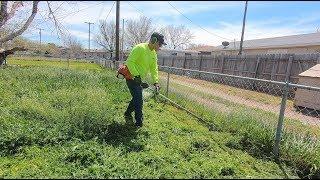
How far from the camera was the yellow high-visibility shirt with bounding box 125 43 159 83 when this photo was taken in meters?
6.07

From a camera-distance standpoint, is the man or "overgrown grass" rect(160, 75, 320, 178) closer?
"overgrown grass" rect(160, 75, 320, 178)

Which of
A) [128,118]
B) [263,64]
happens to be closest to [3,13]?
[128,118]

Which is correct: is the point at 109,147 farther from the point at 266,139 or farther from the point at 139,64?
the point at 266,139

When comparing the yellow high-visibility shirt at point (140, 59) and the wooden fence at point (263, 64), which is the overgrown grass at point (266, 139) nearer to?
the yellow high-visibility shirt at point (140, 59)

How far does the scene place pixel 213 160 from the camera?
4.54 m

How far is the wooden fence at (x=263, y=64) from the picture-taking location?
54.2 ft

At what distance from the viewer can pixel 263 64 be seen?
20.1 m

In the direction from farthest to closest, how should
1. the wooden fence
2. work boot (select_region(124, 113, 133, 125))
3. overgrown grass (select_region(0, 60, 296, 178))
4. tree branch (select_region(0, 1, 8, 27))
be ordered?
the wooden fence
work boot (select_region(124, 113, 133, 125))
tree branch (select_region(0, 1, 8, 27))
overgrown grass (select_region(0, 60, 296, 178))

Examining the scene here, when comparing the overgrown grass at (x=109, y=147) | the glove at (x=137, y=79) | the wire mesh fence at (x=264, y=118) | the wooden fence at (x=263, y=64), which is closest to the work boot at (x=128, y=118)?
the overgrown grass at (x=109, y=147)

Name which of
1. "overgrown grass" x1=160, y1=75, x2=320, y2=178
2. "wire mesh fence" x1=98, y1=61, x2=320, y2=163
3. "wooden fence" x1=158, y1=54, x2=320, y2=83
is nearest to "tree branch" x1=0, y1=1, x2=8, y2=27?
"wire mesh fence" x1=98, y1=61, x2=320, y2=163

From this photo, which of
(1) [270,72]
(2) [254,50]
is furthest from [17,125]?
(2) [254,50]

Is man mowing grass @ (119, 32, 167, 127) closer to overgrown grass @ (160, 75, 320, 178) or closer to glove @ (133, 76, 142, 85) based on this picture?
glove @ (133, 76, 142, 85)

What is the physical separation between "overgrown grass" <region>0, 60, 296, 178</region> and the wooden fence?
1129cm

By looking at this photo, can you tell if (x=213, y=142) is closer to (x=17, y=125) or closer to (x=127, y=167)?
(x=127, y=167)
